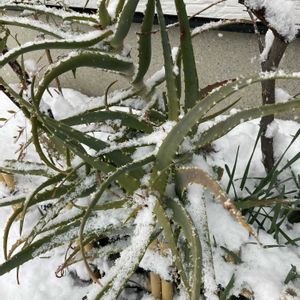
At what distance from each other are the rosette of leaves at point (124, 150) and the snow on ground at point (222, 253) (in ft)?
0.32

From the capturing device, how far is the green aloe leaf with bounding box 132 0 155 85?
1.03 m

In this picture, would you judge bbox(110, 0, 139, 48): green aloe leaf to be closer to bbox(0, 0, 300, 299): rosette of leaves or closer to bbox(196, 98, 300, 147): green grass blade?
bbox(0, 0, 300, 299): rosette of leaves

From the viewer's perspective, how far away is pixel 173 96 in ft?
3.42

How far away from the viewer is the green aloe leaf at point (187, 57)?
0.98 meters

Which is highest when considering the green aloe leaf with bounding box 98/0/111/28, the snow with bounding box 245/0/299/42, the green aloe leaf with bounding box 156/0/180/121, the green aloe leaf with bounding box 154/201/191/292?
the green aloe leaf with bounding box 98/0/111/28

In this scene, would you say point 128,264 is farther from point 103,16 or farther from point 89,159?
point 103,16

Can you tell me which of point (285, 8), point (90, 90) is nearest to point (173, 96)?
point (285, 8)

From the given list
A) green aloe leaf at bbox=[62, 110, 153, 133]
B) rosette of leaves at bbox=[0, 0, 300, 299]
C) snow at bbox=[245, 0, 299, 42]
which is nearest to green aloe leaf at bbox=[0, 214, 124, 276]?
rosette of leaves at bbox=[0, 0, 300, 299]

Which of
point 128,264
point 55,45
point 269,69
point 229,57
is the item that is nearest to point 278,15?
point 269,69

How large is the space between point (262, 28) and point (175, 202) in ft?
3.13

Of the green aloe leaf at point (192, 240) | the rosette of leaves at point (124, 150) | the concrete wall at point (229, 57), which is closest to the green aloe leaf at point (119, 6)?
the rosette of leaves at point (124, 150)

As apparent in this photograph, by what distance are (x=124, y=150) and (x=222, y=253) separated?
0.35m

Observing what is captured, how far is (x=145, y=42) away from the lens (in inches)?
42.8

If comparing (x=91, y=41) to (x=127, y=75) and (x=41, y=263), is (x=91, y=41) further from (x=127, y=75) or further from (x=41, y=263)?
(x=41, y=263)
